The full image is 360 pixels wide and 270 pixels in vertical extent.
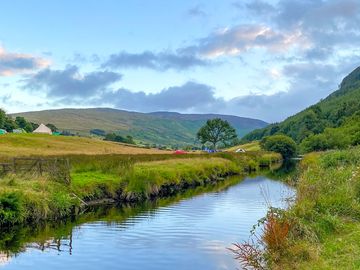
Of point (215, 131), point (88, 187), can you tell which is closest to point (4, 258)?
point (88, 187)

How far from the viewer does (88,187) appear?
3819cm

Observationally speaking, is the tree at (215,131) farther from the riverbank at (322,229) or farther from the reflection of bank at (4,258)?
the reflection of bank at (4,258)

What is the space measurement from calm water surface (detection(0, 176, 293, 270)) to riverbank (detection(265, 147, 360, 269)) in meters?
2.12

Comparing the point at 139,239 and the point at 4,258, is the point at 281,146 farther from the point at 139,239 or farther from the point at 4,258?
the point at 4,258

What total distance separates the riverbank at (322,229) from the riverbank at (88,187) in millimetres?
15437

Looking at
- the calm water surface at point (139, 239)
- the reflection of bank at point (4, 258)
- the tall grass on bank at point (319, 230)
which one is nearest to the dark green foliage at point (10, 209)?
the calm water surface at point (139, 239)

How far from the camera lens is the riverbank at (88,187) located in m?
29.0

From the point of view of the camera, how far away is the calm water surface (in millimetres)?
20906

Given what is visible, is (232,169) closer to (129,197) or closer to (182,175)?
(182,175)

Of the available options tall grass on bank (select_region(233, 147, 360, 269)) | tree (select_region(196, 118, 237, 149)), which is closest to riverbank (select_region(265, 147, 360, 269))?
tall grass on bank (select_region(233, 147, 360, 269))

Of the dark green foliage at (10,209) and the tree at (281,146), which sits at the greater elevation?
the tree at (281,146)

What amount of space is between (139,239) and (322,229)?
10.2 meters

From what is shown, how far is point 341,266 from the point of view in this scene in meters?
13.9

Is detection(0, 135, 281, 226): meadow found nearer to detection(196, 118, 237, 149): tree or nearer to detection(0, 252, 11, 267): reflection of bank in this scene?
detection(0, 252, 11, 267): reflection of bank
